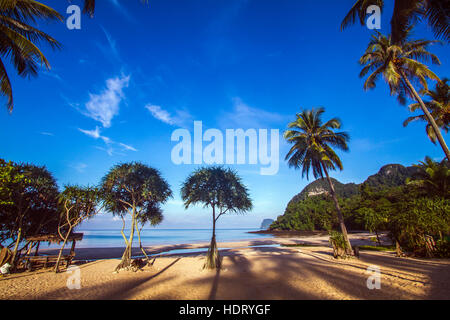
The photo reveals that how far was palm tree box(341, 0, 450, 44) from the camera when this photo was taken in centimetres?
764

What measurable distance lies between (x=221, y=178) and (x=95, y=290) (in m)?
8.84

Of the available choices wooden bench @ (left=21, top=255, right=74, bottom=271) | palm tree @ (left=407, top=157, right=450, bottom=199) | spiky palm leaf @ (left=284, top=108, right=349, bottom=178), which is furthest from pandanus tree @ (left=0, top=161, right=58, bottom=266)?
palm tree @ (left=407, top=157, right=450, bottom=199)

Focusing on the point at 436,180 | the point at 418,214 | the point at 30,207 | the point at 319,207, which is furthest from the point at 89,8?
the point at 319,207

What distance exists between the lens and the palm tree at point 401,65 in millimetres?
11211

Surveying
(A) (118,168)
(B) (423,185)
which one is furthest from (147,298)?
(B) (423,185)

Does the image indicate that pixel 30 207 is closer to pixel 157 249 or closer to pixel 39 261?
pixel 39 261

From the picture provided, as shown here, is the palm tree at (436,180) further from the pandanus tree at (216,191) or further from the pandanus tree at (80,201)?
the pandanus tree at (80,201)

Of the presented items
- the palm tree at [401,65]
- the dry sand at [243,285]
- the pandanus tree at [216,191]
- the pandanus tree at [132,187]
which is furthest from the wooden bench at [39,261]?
the palm tree at [401,65]

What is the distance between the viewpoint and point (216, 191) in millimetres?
12922

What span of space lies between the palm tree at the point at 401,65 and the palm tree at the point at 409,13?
1.97 m

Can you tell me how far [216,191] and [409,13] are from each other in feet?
45.5

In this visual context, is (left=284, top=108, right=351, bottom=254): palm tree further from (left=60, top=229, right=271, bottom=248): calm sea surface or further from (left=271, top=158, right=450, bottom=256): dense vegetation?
(left=60, top=229, right=271, bottom=248): calm sea surface

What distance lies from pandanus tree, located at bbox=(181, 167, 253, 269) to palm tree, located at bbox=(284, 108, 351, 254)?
6.86m

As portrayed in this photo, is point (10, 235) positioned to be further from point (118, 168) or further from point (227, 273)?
point (227, 273)
